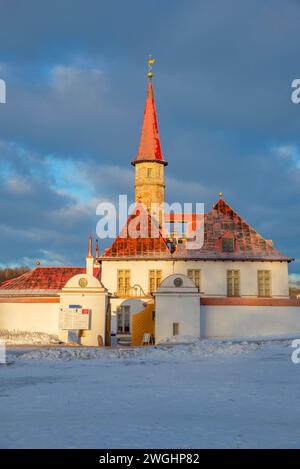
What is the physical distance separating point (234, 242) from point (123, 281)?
799 centimetres

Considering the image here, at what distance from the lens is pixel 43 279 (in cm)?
3953

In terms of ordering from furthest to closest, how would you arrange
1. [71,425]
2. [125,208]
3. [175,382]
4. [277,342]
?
[125,208], [277,342], [175,382], [71,425]

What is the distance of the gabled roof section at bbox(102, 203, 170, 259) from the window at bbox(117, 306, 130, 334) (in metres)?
3.65

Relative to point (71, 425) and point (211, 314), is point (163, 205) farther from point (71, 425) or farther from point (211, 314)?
point (71, 425)

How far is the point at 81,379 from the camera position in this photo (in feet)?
49.4

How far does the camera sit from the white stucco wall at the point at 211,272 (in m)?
36.5

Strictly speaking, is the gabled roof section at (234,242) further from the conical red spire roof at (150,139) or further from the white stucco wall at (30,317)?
the conical red spire roof at (150,139)

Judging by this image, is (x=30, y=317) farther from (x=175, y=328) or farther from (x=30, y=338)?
(x=175, y=328)

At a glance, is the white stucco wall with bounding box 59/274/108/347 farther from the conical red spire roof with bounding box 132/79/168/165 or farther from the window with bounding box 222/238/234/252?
the conical red spire roof with bounding box 132/79/168/165

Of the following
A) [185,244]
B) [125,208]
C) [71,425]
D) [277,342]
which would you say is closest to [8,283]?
[125,208]

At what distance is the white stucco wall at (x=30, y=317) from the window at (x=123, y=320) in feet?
15.9

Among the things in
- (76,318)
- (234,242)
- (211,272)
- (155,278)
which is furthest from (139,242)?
(76,318)

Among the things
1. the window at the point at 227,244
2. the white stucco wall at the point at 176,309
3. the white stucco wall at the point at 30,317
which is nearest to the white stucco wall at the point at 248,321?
the white stucco wall at the point at 176,309
